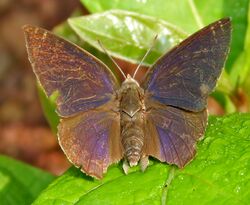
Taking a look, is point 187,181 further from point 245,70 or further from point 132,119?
point 245,70

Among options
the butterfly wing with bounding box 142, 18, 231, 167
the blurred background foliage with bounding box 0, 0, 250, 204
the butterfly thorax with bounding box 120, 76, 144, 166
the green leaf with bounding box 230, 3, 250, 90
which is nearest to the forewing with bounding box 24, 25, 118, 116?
the butterfly thorax with bounding box 120, 76, 144, 166

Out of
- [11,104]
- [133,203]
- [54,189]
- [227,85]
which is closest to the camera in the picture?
[133,203]

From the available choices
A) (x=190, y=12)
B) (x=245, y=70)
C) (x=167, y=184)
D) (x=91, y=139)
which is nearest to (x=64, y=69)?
(x=91, y=139)

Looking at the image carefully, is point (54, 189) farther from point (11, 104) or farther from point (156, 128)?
point (11, 104)

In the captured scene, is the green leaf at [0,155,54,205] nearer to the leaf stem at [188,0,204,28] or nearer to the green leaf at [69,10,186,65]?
the green leaf at [69,10,186,65]

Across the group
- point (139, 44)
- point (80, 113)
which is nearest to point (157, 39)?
point (139, 44)

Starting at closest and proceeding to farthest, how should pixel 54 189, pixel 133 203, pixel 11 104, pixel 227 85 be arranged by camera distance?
1. pixel 133 203
2. pixel 54 189
3. pixel 227 85
4. pixel 11 104

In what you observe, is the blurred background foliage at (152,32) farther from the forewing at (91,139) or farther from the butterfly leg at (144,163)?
the butterfly leg at (144,163)
